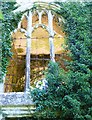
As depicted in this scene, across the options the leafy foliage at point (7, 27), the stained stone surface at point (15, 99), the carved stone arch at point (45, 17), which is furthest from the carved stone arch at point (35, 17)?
the stained stone surface at point (15, 99)

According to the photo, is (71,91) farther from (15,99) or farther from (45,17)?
(45,17)

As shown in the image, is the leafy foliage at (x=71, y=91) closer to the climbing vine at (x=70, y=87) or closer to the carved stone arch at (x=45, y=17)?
the climbing vine at (x=70, y=87)

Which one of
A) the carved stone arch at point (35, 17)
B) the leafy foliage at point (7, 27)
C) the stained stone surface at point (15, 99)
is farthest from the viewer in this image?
the carved stone arch at point (35, 17)

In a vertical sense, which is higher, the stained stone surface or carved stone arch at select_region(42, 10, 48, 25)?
carved stone arch at select_region(42, 10, 48, 25)

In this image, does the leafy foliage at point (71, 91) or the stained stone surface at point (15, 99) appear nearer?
the leafy foliage at point (71, 91)

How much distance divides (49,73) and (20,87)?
162cm

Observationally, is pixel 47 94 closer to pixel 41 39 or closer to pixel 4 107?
pixel 4 107

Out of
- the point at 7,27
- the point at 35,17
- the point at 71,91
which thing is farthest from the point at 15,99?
the point at 35,17

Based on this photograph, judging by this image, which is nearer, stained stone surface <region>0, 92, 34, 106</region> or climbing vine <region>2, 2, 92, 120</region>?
climbing vine <region>2, 2, 92, 120</region>

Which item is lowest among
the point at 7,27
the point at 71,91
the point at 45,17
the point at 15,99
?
the point at 15,99

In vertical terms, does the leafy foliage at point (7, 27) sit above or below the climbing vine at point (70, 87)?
above

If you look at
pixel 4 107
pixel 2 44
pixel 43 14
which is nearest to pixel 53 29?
pixel 43 14

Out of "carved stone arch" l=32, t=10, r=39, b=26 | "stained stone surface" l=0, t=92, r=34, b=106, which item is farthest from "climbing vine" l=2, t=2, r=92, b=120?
"carved stone arch" l=32, t=10, r=39, b=26

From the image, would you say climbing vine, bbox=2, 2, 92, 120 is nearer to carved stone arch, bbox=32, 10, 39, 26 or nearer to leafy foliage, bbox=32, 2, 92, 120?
leafy foliage, bbox=32, 2, 92, 120
